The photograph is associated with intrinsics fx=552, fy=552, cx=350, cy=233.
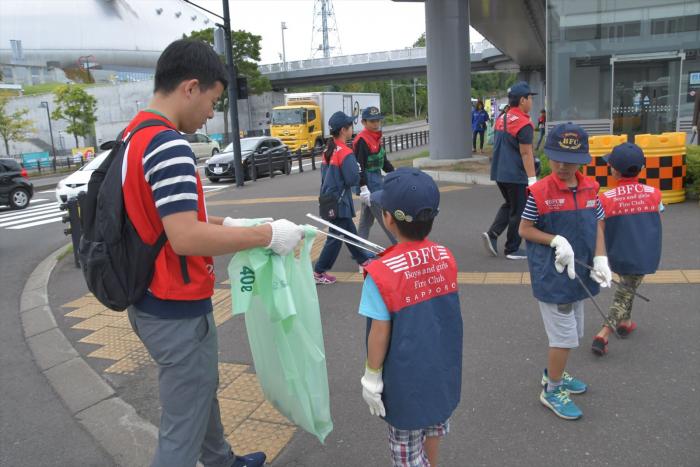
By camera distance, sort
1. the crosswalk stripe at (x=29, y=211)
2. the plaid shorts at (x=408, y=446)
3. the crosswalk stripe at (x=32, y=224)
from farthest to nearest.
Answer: the crosswalk stripe at (x=29, y=211) < the crosswalk stripe at (x=32, y=224) < the plaid shorts at (x=408, y=446)

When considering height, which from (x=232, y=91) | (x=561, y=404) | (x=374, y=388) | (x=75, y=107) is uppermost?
(x=75, y=107)

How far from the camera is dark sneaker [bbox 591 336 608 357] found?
3826mm

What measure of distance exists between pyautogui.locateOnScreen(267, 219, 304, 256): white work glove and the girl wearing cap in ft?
11.6

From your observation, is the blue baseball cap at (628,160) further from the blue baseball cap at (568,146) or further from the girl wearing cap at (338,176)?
the girl wearing cap at (338,176)

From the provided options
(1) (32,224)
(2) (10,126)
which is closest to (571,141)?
(1) (32,224)

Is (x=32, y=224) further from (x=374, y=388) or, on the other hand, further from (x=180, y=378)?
(x=374, y=388)

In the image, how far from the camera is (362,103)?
3888 centimetres

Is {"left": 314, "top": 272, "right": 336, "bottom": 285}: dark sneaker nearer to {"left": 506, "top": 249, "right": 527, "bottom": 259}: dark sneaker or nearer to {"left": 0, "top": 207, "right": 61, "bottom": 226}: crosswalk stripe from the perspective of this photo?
{"left": 506, "top": 249, "right": 527, "bottom": 259}: dark sneaker

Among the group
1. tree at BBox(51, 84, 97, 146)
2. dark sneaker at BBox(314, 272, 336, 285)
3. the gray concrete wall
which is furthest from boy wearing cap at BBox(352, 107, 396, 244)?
the gray concrete wall

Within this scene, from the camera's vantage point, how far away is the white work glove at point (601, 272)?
309cm

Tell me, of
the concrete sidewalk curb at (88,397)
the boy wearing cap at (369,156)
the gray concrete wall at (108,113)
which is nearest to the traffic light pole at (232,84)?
the boy wearing cap at (369,156)

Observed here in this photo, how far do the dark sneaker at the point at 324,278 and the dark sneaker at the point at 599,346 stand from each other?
289 centimetres

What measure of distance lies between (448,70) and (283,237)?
42.2 ft

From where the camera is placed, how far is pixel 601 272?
310cm
